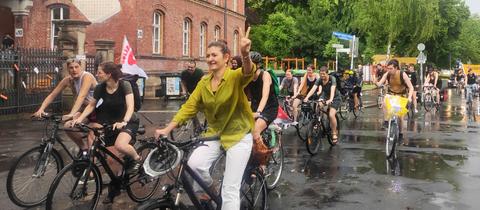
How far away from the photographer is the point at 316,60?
158 ft

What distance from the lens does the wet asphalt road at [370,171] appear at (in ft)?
23.3

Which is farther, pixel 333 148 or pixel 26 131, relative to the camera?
pixel 26 131

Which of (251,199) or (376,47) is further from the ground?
(376,47)

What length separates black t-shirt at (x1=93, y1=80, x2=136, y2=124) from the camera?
6.80 meters

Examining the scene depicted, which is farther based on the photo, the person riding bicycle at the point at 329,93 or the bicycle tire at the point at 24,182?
the person riding bicycle at the point at 329,93

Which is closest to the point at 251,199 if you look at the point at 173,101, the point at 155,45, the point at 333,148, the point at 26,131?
the point at 333,148

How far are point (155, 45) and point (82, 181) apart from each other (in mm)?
23088

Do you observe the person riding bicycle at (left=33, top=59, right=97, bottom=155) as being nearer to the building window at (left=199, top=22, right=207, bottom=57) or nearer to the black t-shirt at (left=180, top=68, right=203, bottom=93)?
the black t-shirt at (left=180, top=68, right=203, bottom=93)

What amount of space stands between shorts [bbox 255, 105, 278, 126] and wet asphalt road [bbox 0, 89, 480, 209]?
38.6 inches

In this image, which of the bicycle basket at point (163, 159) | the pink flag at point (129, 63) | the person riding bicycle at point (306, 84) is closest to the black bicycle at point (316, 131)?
the person riding bicycle at point (306, 84)

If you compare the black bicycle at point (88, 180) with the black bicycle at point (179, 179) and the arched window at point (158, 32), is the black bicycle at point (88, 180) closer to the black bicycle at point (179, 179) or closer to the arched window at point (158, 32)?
the black bicycle at point (179, 179)

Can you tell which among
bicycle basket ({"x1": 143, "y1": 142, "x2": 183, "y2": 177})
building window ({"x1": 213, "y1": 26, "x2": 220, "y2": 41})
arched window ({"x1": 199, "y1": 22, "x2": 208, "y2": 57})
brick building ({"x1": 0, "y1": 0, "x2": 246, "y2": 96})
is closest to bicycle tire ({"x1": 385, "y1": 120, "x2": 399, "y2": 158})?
bicycle basket ({"x1": 143, "y1": 142, "x2": 183, "y2": 177})

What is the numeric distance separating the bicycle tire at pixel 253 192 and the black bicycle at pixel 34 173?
92.5 inches

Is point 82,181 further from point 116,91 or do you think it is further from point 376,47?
point 376,47
